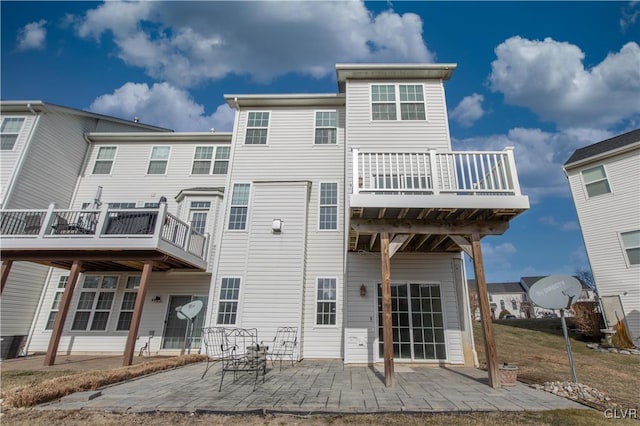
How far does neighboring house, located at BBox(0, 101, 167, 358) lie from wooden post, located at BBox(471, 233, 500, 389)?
45.1 feet

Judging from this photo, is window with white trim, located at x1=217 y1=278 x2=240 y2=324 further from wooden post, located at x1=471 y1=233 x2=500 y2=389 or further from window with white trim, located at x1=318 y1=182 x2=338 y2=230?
wooden post, located at x1=471 y1=233 x2=500 y2=389

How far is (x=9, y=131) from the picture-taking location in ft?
38.4

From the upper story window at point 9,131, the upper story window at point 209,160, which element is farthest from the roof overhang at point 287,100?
the upper story window at point 9,131

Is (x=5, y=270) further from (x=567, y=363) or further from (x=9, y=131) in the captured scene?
(x=567, y=363)

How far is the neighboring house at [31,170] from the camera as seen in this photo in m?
10.5

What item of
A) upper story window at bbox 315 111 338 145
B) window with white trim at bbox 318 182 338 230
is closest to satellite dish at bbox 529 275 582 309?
window with white trim at bbox 318 182 338 230

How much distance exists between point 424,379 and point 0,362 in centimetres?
1303

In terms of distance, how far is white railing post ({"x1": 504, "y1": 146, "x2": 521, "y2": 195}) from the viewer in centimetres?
629

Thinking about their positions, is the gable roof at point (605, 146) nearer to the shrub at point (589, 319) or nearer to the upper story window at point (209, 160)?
the shrub at point (589, 319)

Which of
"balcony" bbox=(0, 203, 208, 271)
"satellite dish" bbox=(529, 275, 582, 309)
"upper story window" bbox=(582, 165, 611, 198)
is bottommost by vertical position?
"satellite dish" bbox=(529, 275, 582, 309)

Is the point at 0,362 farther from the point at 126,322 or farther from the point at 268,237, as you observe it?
the point at 268,237

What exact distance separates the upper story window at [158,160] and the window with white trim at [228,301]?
6.70 meters

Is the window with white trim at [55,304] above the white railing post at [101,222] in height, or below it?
below

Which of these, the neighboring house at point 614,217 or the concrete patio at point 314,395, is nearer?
the concrete patio at point 314,395
